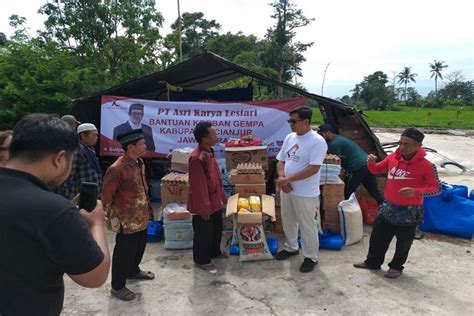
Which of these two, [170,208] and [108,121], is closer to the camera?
[170,208]

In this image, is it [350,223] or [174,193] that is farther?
[174,193]

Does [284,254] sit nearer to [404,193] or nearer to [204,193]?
[204,193]

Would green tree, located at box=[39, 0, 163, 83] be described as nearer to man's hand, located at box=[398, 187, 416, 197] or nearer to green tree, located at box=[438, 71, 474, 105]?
man's hand, located at box=[398, 187, 416, 197]

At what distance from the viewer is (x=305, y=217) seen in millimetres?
4066

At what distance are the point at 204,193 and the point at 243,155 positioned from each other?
207 centimetres

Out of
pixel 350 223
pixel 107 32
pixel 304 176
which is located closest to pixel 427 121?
pixel 107 32

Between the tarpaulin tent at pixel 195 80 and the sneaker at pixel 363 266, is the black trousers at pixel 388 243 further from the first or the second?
the tarpaulin tent at pixel 195 80

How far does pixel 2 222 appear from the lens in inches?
44.8

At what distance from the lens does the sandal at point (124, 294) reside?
3496mm

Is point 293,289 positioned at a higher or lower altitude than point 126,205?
lower

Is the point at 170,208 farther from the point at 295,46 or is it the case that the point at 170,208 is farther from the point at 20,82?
the point at 295,46

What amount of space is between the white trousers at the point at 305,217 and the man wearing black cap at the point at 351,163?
1.78 metres

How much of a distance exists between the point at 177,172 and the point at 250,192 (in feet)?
5.10

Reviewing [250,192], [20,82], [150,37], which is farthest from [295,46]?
[250,192]
